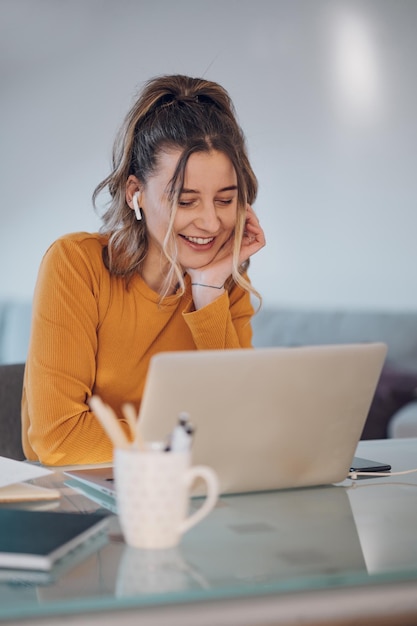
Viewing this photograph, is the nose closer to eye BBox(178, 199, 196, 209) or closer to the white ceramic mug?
eye BBox(178, 199, 196, 209)

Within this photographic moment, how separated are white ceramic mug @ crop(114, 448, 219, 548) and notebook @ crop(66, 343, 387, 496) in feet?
0.56

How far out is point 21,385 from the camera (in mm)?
1965

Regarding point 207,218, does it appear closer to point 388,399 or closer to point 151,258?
point 151,258

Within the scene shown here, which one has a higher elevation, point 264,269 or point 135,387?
point 264,269

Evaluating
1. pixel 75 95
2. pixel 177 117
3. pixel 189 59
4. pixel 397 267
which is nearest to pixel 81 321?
pixel 177 117

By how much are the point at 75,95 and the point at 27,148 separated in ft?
1.36

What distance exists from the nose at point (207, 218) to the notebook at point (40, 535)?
98 centimetres

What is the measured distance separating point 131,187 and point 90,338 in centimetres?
37

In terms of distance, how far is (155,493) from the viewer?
35.3 inches

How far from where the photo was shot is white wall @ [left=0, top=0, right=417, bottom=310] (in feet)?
12.7

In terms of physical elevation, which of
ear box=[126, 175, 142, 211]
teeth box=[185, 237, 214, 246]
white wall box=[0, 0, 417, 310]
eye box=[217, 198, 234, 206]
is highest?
white wall box=[0, 0, 417, 310]

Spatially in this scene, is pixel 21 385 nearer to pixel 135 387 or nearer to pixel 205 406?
pixel 135 387

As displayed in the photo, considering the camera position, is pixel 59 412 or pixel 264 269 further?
pixel 264 269

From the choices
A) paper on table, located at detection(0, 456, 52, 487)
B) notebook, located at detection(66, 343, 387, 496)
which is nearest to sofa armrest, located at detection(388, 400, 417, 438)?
notebook, located at detection(66, 343, 387, 496)
